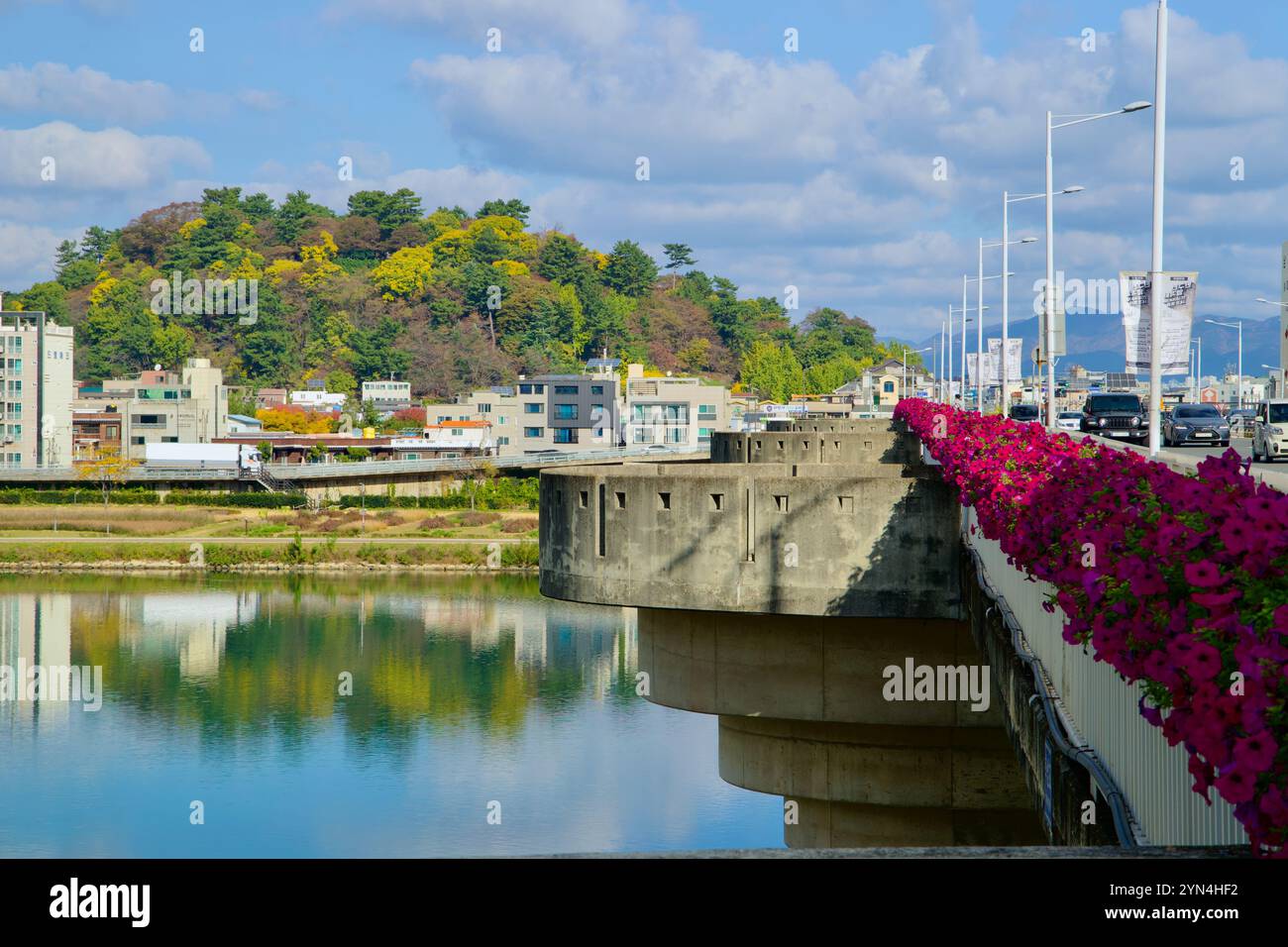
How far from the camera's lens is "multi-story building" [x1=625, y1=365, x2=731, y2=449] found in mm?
139750

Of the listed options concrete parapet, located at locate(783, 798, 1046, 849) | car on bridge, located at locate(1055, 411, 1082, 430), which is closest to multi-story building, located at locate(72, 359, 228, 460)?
car on bridge, located at locate(1055, 411, 1082, 430)

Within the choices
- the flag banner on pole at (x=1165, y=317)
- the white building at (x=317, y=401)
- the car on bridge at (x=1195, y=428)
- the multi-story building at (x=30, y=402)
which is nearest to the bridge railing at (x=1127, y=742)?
the flag banner on pole at (x=1165, y=317)

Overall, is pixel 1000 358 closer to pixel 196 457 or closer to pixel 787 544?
pixel 787 544

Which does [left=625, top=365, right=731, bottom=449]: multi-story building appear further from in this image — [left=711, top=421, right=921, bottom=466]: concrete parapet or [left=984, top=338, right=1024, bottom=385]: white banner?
[left=711, top=421, right=921, bottom=466]: concrete parapet

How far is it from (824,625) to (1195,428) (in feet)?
110

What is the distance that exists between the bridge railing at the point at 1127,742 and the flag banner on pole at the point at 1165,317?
43.3ft

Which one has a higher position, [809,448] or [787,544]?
[809,448]

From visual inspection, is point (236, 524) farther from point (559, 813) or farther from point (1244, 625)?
point (1244, 625)

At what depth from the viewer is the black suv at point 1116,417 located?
52344 mm

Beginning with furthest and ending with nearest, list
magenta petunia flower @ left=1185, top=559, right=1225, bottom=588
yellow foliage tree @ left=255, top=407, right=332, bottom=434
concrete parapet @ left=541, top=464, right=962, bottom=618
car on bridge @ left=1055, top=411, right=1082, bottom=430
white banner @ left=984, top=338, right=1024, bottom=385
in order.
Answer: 1. yellow foliage tree @ left=255, top=407, right=332, bottom=434
2. car on bridge @ left=1055, top=411, right=1082, bottom=430
3. white banner @ left=984, top=338, right=1024, bottom=385
4. concrete parapet @ left=541, top=464, right=962, bottom=618
5. magenta petunia flower @ left=1185, top=559, right=1225, bottom=588

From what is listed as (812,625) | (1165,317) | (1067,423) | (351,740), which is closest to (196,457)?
(351,740)

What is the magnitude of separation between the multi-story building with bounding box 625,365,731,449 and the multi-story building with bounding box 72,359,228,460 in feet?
136

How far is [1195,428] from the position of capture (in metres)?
48.5

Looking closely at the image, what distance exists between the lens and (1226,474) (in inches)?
305
